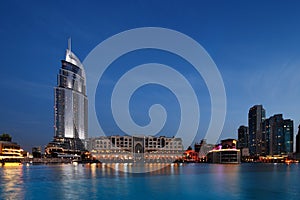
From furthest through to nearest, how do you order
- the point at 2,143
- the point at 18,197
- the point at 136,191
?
the point at 2,143 < the point at 136,191 < the point at 18,197

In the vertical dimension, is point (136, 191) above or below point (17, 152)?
above

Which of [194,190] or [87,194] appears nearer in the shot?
[87,194]

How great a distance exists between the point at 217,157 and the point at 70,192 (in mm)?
147961

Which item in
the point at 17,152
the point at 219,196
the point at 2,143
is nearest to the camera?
the point at 219,196

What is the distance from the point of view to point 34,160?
172875 mm

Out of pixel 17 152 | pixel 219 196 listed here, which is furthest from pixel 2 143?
pixel 219 196

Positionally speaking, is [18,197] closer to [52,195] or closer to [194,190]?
[52,195]

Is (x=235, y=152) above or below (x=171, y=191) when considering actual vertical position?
below

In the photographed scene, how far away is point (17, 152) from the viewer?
546 ft

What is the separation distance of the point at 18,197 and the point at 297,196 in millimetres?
34877

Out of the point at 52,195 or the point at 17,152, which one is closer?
the point at 52,195

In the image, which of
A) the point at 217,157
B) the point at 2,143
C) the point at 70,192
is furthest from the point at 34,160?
the point at 70,192

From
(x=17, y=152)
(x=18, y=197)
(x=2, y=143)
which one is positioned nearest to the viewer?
(x=18, y=197)

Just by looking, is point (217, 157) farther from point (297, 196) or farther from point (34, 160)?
point (297, 196)
